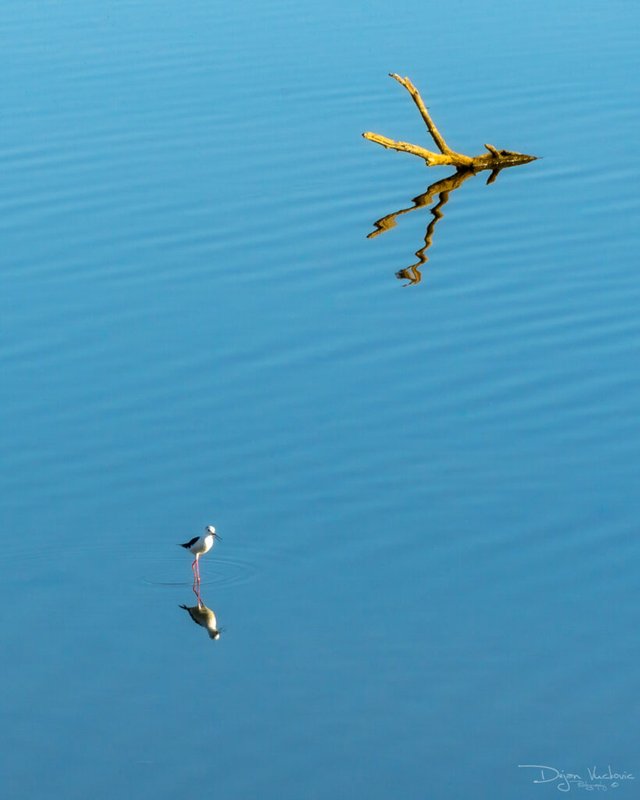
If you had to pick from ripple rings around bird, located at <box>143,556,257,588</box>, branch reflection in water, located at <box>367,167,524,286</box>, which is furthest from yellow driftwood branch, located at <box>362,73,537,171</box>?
ripple rings around bird, located at <box>143,556,257,588</box>

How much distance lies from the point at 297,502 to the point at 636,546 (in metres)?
3.55

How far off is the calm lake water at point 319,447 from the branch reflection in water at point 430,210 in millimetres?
178

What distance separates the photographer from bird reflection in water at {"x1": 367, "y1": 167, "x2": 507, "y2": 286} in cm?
2223

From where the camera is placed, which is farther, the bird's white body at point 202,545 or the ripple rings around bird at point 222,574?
the ripple rings around bird at point 222,574

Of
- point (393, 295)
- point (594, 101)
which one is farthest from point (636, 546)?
point (594, 101)

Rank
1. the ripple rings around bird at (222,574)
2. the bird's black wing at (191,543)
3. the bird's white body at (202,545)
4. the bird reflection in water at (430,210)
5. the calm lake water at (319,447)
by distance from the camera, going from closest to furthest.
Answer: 1. the calm lake water at (319,447)
2. the bird's white body at (202,545)
3. the bird's black wing at (191,543)
4. the ripple rings around bird at (222,574)
5. the bird reflection in water at (430,210)

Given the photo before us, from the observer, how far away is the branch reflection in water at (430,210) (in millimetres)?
22234

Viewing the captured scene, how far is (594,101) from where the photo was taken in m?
30.0

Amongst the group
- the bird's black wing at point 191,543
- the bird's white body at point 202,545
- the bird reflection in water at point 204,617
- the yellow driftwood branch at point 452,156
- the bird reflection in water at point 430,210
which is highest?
the yellow driftwood branch at point 452,156

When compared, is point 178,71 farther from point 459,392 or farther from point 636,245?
point 459,392

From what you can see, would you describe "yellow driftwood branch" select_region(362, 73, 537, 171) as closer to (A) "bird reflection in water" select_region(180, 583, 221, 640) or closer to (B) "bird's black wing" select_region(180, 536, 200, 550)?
(B) "bird's black wing" select_region(180, 536, 200, 550)

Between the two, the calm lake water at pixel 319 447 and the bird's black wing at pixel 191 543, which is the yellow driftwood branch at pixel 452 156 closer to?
the calm lake water at pixel 319 447

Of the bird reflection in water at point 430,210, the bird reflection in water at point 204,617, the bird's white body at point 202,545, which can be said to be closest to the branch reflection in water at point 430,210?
the bird reflection in water at point 430,210

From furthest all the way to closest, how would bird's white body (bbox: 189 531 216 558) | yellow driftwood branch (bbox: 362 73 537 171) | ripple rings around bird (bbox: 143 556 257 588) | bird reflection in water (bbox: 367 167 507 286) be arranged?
yellow driftwood branch (bbox: 362 73 537 171)
bird reflection in water (bbox: 367 167 507 286)
ripple rings around bird (bbox: 143 556 257 588)
bird's white body (bbox: 189 531 216 558)
